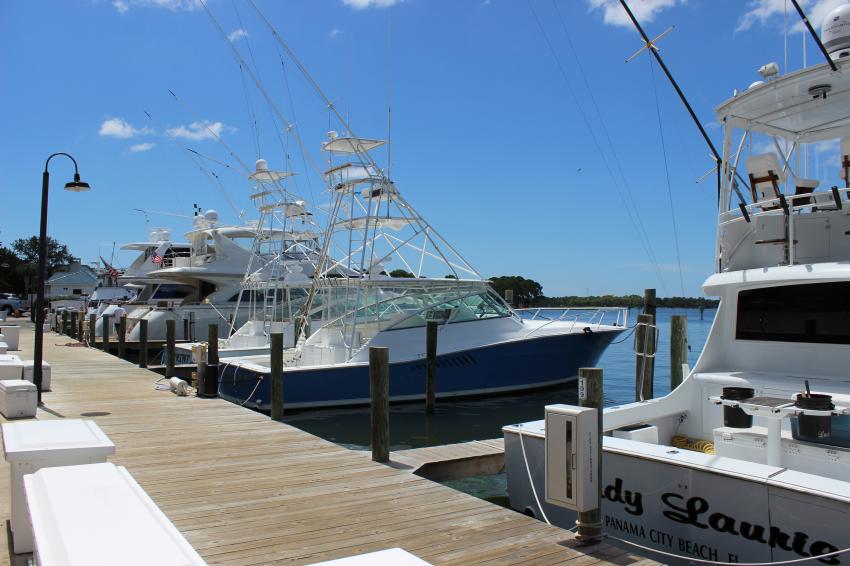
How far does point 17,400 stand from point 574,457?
7.42 metres

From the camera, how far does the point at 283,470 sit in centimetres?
663

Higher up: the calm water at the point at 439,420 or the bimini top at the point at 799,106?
the bimini top at the point at 799,106

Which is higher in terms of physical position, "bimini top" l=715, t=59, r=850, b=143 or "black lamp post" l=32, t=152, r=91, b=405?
"bimini top" l=715, t=59, r=850, b=143

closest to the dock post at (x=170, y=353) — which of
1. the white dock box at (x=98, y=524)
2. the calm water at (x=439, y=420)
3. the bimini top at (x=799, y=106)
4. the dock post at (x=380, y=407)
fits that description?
the calm water at (x=439, y=420)

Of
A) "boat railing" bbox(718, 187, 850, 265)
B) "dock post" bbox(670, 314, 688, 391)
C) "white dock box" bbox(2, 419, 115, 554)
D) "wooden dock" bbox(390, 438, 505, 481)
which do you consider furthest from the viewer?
"dock post" bbox(670, 314, 688, 391)

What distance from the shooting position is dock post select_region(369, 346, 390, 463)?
7.20 metres

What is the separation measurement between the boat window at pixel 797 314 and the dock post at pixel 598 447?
3.02m

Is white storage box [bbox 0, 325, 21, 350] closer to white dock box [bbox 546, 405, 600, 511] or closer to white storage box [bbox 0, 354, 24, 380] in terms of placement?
white storage box [bbox 0, 354, 24, 380]

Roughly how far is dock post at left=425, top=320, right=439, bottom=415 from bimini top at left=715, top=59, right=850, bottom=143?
7.91 metres

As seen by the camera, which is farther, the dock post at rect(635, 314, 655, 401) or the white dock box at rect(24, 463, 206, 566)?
the dock post at rect(635, 314, 655, 401)

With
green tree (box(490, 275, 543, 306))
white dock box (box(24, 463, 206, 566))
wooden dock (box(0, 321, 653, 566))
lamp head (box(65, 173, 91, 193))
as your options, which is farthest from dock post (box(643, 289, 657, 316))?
green tree (box(490, 275, 543, 306))

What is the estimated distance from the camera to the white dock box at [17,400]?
8.61 meters

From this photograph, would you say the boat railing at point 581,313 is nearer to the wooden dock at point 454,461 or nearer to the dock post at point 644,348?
the dock post at point 644,348

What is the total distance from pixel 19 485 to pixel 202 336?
25.8m
